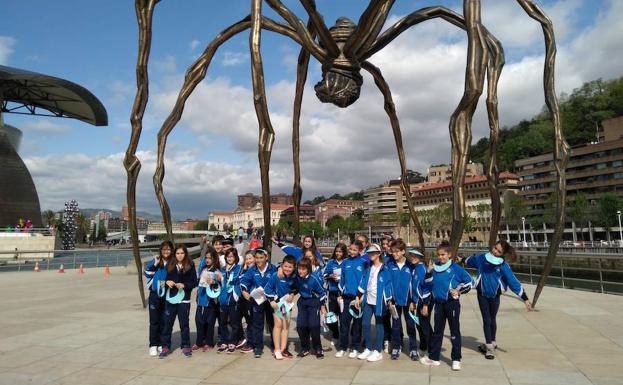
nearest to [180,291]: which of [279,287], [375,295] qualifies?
[279,287]

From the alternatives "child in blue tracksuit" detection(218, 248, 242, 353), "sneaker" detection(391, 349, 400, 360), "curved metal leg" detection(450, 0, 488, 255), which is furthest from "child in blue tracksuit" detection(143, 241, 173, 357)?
"curved metal leg" detection(450, 0, 488, 255)

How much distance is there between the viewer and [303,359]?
15.9ft

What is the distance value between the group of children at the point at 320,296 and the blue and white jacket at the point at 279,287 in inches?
0.5

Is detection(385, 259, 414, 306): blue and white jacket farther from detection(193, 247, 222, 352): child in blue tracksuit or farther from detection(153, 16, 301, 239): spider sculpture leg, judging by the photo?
detection(153, 16, 301, 239): spider sculpture leg

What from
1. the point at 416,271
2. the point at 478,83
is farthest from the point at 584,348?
the point at 478,83

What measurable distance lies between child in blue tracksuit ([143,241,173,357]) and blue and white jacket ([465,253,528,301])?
3660 millimetres

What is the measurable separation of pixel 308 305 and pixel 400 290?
3.51 ft

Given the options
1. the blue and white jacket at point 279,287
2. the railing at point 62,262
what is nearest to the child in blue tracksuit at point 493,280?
the blue and white jacket at point 279,287

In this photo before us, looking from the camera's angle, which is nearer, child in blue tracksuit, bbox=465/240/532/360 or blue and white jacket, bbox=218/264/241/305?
child in blue tracksuit, bbox=465/240/532/360

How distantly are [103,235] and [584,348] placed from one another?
13547 centimetres

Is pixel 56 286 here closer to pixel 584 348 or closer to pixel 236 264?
pixel 236 264

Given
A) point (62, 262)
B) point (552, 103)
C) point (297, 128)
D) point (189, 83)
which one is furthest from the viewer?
point (62, 262)

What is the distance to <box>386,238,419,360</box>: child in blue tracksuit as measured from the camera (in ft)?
15.9

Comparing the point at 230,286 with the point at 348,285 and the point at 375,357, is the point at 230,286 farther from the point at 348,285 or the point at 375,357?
the point at 375,357
